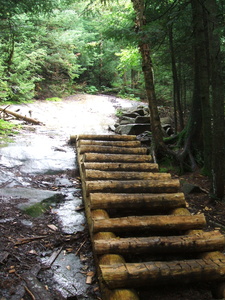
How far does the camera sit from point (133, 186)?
489cm

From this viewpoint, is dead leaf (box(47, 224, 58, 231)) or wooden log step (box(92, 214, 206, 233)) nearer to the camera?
wooden log step (box(92, 214, 206, 233))

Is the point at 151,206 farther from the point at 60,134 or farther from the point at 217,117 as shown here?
the point at 60,134

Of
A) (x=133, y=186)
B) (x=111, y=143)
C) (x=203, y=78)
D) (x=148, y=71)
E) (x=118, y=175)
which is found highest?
(x=148, y=71)

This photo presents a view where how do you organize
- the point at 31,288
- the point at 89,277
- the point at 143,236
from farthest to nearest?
the point at 143,236, the point at 89,277, the point at 31,288

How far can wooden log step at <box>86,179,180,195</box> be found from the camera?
4.75m

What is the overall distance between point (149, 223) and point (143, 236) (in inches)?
12.0

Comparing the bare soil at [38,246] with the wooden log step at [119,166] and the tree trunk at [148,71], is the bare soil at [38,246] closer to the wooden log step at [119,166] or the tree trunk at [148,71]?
the wooden log step at [119,166]

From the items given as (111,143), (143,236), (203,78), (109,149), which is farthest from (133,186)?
(203,78)

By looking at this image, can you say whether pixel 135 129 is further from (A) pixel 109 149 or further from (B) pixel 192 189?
(B) pixel 192 189

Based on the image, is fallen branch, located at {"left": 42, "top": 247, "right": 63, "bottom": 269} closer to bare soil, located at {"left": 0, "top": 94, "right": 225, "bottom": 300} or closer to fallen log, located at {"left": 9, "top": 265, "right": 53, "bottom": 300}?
bare soil, located at {"left": 0, "top": 94, "right": 225, "bottom": 300}

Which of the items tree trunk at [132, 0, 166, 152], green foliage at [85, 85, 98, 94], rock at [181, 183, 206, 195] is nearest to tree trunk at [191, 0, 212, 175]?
rock at [181, 183, 206, 195]

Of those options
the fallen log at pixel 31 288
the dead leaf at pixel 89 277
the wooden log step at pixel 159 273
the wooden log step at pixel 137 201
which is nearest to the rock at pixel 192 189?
the wooden log step at pixel 137 201

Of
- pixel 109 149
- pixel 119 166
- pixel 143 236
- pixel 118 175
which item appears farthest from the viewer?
pixel 109 149

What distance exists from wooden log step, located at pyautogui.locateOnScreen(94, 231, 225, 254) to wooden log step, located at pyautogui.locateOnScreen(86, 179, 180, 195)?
4.50 ft
